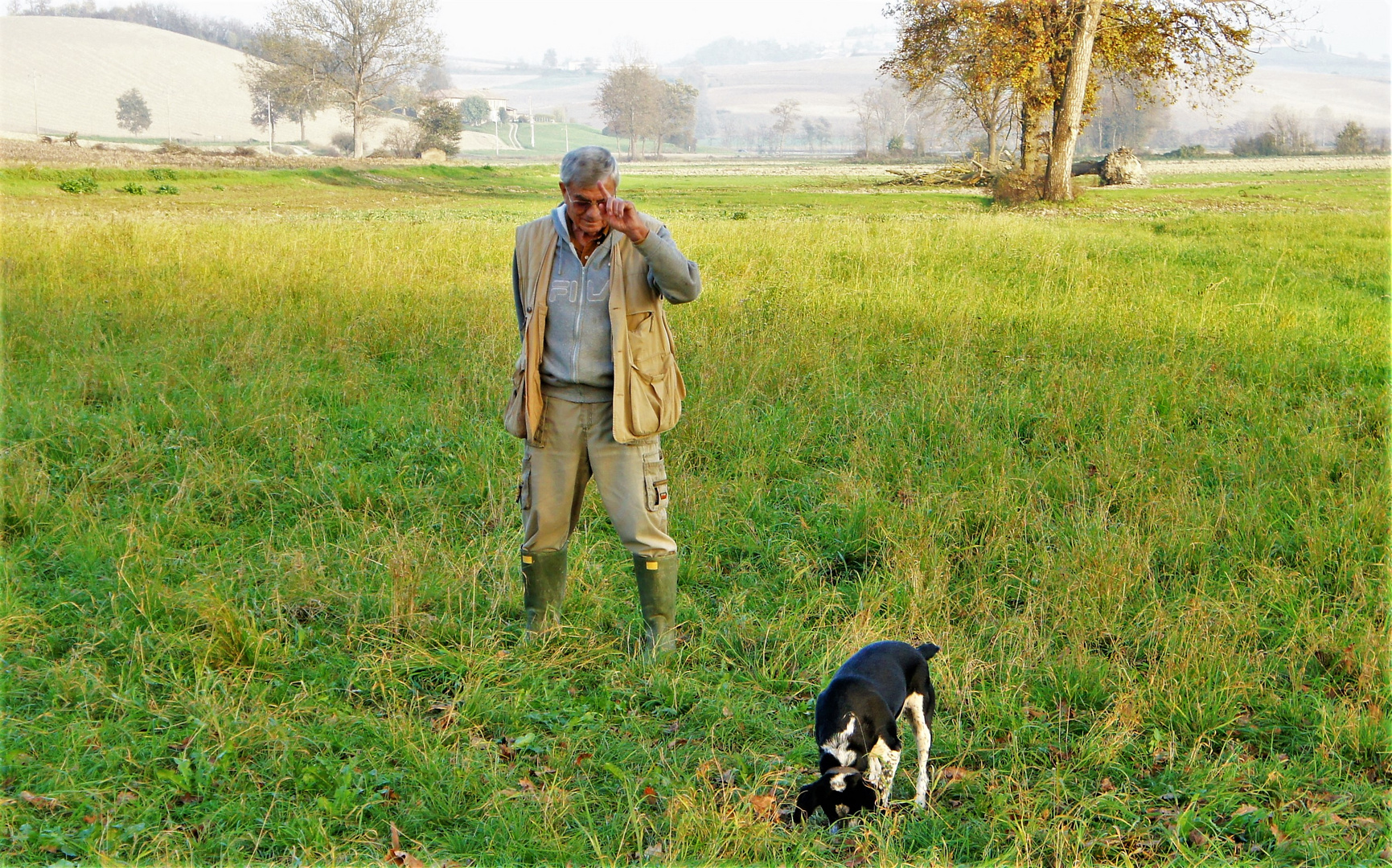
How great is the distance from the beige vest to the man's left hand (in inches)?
11.0

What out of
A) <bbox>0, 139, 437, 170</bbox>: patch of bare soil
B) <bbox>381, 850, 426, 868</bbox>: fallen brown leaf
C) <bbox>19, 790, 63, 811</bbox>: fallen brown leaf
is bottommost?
<bbox>381, 850, 426, 868</bbox>: fallen brown leaf

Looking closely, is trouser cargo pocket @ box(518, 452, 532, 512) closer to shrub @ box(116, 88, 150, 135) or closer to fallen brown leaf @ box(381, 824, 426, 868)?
fallen brown leaf @ box(381, 824, 426, 868)

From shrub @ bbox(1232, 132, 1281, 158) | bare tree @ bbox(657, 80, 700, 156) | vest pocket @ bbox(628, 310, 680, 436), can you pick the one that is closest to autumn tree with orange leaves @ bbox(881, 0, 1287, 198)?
vest pocket @ bbox(628, 310, 680, 436)

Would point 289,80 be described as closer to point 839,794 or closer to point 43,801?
point 43,801

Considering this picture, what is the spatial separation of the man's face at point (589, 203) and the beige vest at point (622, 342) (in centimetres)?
18

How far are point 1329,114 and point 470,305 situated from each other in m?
161

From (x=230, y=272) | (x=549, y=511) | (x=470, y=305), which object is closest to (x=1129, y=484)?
(x=549, y=511)

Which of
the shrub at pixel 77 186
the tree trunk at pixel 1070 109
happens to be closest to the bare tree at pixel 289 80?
the shrub at pixel 77 186

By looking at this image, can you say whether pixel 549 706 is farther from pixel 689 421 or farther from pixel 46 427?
pixel 46 427

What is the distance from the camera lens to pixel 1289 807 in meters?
3.31

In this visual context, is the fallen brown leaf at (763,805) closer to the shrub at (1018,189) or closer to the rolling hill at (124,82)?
the shrub at (1018,189)

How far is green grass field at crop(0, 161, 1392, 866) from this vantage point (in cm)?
320

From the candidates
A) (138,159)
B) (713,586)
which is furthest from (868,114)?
(713,586)

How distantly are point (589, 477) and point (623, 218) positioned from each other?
125cm
